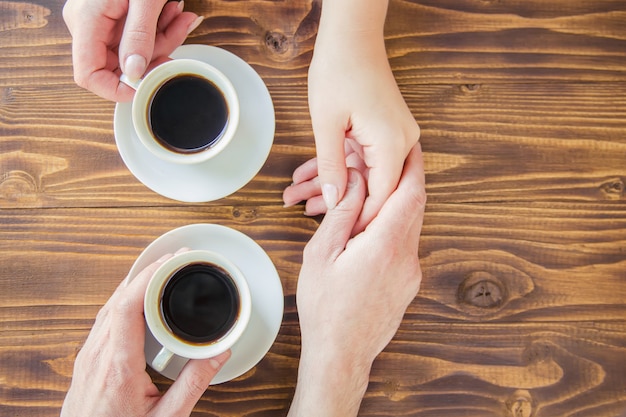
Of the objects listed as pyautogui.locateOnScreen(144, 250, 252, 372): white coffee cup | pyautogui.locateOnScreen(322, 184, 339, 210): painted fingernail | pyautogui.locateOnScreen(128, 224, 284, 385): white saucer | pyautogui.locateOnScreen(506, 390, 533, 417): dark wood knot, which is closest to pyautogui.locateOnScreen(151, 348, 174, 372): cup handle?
pyautogui.locateOnScreen(144, 250, 252, 372): white coffee cup

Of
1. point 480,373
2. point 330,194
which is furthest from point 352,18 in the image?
point 480,373

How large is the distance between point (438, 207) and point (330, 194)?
22 cm

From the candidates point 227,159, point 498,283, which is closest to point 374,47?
point 227,159

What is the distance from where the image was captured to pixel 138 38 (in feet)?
2.59

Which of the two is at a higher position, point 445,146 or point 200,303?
Answer: point 445,146

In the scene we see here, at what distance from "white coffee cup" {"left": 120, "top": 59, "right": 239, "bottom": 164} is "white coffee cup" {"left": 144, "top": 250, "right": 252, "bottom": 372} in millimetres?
149

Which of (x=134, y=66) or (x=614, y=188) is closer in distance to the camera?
(x=134, y=66)

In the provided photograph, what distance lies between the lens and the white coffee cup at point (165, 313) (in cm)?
76

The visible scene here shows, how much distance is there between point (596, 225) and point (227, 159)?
65cm

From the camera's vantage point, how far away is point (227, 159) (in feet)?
2.81

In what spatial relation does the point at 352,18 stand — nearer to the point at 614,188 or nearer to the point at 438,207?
the point at 438,207

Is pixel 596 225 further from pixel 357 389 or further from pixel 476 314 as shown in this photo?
pixel 357 389

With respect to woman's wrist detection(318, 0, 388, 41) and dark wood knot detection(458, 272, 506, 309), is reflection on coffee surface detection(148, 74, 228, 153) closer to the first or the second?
woman's wrist detection(318, 0, 388, 41)

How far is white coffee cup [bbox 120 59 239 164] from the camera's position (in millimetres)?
795
